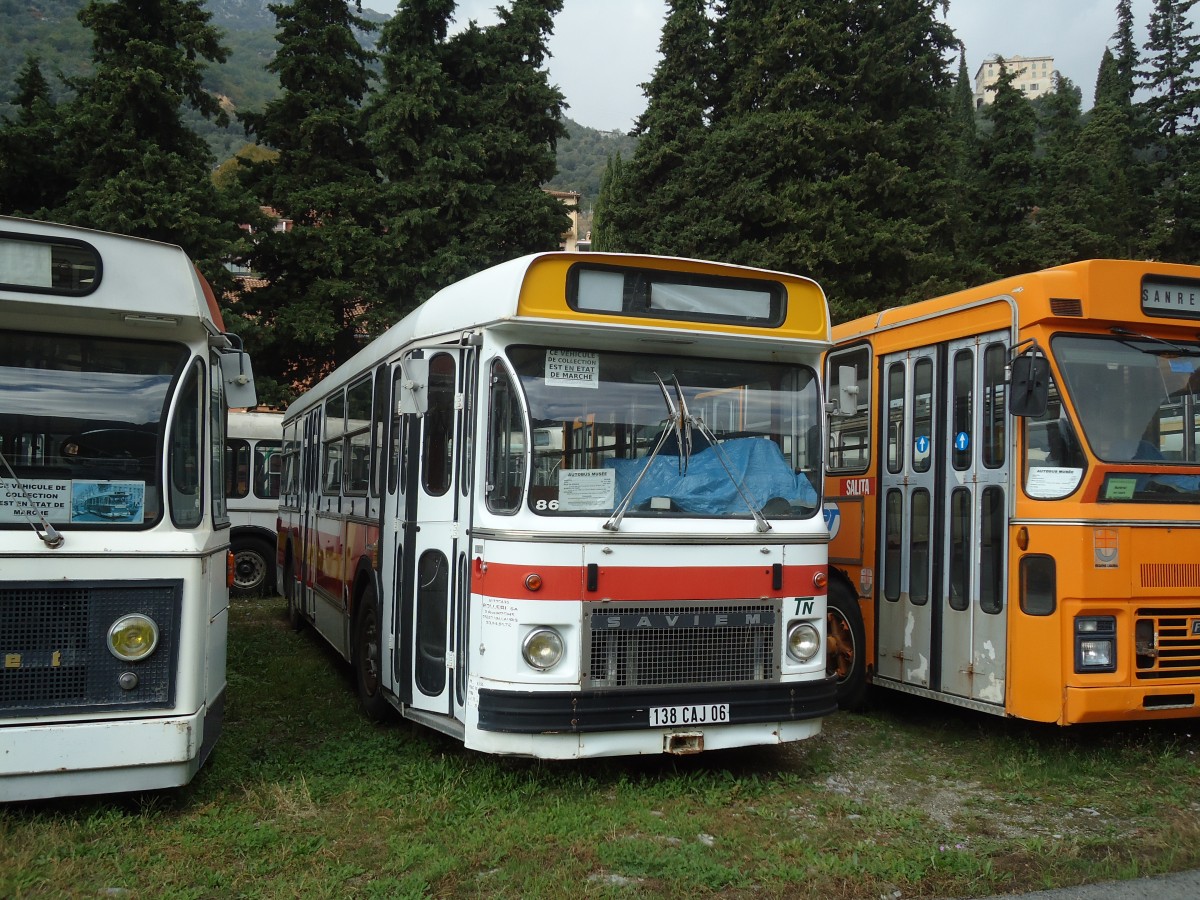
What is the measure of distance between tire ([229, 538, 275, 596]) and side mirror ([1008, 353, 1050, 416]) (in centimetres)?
1393

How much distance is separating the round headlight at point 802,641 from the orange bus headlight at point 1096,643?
5.26 feet

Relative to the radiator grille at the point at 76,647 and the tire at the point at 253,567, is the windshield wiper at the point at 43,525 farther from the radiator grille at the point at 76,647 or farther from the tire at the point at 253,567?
the tire at the point at 253,567

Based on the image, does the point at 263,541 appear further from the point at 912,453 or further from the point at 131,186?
the point at 912,453

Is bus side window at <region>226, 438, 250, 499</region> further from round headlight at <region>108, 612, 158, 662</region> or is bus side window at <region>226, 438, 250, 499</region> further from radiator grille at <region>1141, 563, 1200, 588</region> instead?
radiator grille at <region>1141, 563, 1200, 588</region>

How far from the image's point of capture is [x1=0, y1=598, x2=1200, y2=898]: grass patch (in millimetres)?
4832

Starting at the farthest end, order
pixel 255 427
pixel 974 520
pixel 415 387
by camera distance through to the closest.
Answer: pixel 255 427 → pixel 974 520 → pixel 415 387

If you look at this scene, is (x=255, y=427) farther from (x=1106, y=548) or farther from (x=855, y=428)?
(x=1106, y=548)

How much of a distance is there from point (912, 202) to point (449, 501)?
74.1ft

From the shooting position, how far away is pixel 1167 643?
21.5 ft

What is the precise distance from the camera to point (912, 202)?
85.8ft

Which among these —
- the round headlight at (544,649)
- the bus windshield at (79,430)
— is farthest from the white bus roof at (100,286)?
the round headlight at (544,649)

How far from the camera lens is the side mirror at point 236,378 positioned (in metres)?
6.38

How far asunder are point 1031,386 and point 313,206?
66.9 feet

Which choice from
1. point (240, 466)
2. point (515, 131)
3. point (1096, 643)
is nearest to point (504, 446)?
point (1096, 643)
